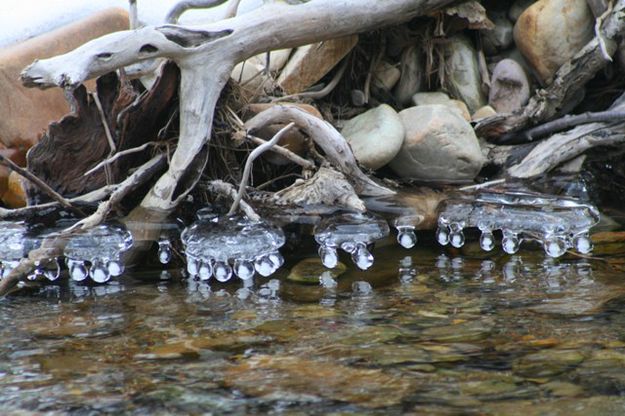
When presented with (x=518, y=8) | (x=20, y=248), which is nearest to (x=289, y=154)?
(x=20, y=248)

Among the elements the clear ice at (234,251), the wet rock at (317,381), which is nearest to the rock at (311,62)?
the clear ice at (234,251)

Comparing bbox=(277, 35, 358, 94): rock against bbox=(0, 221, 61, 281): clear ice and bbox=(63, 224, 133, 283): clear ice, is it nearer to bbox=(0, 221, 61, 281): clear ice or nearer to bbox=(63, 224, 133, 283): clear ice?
bbox=(63, 224, 133, 283): clear ice

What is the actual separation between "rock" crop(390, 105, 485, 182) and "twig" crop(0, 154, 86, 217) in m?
1.96

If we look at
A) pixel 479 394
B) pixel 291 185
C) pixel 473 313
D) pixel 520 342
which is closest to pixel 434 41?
pixel 291 185

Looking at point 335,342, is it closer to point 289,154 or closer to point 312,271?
point 312,271

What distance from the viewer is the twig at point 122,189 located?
13.0 feet

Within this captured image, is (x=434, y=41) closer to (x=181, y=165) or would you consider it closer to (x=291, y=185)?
(x=291, y=185)

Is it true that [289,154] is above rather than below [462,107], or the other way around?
below

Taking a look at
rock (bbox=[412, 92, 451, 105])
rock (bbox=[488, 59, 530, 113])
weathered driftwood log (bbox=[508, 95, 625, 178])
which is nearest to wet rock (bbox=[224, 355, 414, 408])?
weathered driftwood log (bbox=[508, 95, 625, 178])

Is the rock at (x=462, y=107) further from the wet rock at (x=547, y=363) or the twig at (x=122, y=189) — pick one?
the wet rock at (x=547, y=363)

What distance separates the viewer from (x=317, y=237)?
418 cm

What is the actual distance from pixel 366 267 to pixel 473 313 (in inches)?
33.5

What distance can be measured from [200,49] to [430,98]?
197 cm

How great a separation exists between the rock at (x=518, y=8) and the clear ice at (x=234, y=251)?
2780mm
